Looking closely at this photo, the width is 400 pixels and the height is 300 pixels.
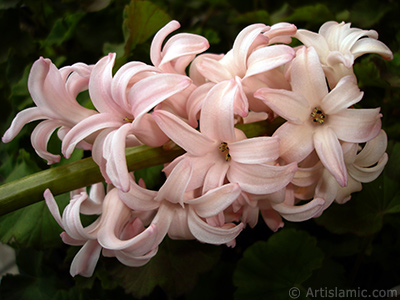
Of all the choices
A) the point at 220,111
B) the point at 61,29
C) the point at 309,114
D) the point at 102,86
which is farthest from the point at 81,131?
the point at 61,29

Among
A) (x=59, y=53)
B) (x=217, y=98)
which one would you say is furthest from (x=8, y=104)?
(x=217, y=98)

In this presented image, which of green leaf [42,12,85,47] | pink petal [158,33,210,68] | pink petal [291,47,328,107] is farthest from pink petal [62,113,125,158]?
green leaf [42,12,85,47]

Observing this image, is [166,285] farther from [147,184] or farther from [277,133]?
[277,133]

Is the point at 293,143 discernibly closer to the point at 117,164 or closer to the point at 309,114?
the point at 309,114

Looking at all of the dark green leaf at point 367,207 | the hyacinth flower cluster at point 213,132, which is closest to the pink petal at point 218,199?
the hyacinth flower cluster at point 213,132

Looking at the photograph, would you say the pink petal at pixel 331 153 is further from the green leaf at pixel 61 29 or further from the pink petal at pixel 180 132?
the green leaf at pixel 61 29
